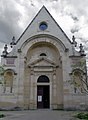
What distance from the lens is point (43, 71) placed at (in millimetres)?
26531

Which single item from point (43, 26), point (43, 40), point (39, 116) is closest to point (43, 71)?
point (43, 40)

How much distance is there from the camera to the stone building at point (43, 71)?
24.2 meters

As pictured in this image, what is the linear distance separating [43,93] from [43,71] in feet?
10.3

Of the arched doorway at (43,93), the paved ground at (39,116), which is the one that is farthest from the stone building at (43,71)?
the paved ground at (39,116)

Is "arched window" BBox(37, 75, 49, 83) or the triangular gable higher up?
the triangular gable

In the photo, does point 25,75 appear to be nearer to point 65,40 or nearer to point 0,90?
point 0,90

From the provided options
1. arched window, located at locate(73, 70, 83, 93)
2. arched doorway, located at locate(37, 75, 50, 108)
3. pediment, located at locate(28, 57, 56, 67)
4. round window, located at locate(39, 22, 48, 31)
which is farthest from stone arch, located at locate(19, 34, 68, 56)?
arched doorway, located at locate(37, 75, 50, 108)

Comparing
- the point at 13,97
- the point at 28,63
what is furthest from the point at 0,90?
the point at 28,63

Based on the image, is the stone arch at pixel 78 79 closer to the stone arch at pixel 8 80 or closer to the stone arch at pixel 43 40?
the stone arch at pixel 43 40

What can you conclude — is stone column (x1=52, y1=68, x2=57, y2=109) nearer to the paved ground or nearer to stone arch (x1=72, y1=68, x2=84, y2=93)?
stone arch (x1=72, y1=68, x2=84, y2=93)

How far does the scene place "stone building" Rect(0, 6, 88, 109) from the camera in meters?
24.2

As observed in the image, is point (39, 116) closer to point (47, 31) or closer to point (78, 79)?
point (78, 79)

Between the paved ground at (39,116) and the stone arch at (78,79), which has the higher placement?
the stone arch at (78,79)

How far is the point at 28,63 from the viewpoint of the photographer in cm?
2695
